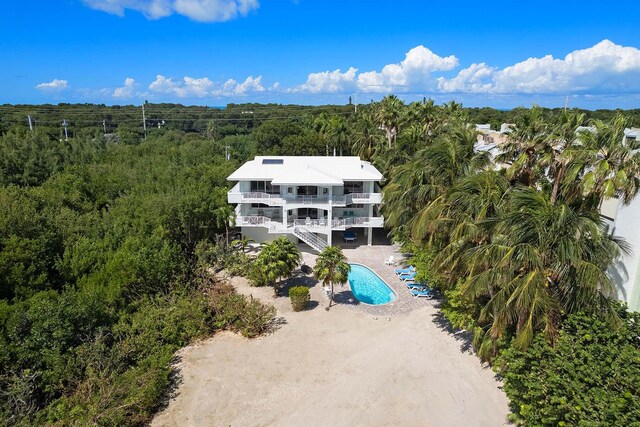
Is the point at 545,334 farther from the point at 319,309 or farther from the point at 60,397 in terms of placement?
the point at 60,397

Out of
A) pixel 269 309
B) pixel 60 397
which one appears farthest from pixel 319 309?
pixel 60 397

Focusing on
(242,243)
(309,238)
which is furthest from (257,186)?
(309,238)

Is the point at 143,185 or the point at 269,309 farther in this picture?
the point at 143,185

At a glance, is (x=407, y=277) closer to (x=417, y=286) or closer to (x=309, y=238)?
(x=417, y=286)

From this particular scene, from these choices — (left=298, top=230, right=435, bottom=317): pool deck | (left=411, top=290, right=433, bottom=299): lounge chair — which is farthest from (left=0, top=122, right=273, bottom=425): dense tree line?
(left=411, top=290, right=433, bottom=299): lounge chair

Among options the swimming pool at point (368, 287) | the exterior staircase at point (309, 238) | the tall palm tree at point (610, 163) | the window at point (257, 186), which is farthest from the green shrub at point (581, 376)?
the window at point (257, 186)

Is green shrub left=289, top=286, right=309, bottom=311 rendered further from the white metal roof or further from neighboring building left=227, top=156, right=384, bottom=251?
the white metal roof

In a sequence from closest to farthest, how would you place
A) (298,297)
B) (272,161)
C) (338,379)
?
(338,379) < (298,297) < (272,161)
